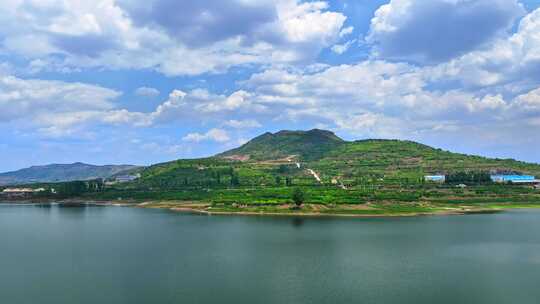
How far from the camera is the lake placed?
36.4m

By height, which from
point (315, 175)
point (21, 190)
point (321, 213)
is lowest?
point (321, 213)

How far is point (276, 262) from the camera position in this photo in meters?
47.8

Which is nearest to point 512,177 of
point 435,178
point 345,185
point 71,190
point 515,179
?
point 515,179

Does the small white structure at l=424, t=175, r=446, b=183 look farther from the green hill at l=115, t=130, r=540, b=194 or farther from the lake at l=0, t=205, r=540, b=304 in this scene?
the lake at l=0, t=205, r=540, b=304

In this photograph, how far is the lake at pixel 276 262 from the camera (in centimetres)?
3644

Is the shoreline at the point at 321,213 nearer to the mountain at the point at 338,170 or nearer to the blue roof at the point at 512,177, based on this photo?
the mountain at the point at 338,170

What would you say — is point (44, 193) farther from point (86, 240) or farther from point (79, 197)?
point (86, 240)

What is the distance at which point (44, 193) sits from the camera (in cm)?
15125

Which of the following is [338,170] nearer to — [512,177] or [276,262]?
[512,177]

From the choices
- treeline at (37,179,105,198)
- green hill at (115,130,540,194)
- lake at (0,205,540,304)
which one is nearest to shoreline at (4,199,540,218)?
lake at (0,205,540,304)

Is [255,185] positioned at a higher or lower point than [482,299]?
higher

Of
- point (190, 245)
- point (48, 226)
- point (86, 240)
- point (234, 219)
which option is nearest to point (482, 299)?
point (190, 245)

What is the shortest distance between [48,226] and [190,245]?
38.5 m

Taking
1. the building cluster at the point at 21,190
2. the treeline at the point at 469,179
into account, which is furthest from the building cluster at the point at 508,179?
the building cluster at the point at 21,190
